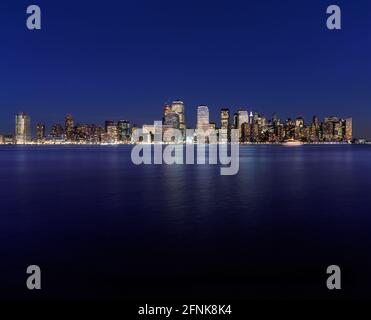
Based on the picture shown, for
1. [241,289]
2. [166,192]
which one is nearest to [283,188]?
[166,192]

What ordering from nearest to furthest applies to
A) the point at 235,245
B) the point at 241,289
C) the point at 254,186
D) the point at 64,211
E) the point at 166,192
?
1. the point at 241,289
2. the point at 235,245
3. the point at 64,211
4. the point at 166,192
5. the point at 254,186

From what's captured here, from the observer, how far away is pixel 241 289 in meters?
13.6

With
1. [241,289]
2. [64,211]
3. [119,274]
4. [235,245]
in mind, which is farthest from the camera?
[64,211]

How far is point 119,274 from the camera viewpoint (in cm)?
1495

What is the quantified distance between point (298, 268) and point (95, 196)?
75.8 ft

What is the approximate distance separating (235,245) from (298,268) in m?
3.84

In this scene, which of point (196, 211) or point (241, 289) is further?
point (196, 211)

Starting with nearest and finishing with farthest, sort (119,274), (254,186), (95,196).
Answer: (119,274) → (95,196) → (254,186)
